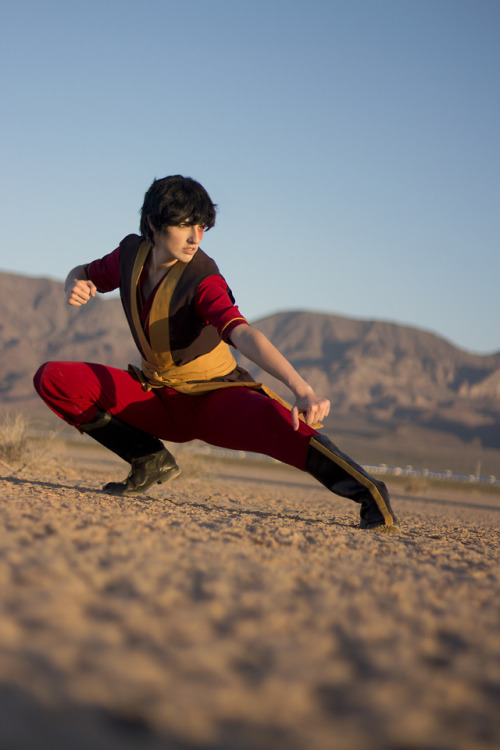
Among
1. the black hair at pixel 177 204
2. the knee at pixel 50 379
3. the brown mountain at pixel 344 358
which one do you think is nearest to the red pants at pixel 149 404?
the knee at pixel 50 379

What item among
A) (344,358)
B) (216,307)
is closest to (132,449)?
(216,307)

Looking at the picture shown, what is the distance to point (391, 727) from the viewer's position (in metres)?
1.04

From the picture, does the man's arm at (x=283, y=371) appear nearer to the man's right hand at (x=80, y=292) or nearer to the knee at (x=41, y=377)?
the man's right hand at (x=80, y=292)

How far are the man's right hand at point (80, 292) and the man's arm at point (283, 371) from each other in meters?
1.12

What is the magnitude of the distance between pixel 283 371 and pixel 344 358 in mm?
85842

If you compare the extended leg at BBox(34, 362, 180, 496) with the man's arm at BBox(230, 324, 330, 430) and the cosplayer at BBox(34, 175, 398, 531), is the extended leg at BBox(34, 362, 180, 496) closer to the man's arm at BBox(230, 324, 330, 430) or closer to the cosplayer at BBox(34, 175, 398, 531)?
the cosplayer at BBox(34, 175, 398, 531)

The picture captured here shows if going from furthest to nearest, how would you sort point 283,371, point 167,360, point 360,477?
point 167,360 → point 360,477 → point 283,371

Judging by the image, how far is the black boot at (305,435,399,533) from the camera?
3293 millimetres

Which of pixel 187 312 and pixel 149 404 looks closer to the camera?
pixel 187 312

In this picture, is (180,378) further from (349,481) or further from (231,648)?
(231,648)

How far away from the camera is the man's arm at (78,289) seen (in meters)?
3.99

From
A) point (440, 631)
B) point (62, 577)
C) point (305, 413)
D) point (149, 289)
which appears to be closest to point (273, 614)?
point (440, 631)

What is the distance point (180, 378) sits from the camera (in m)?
3.80

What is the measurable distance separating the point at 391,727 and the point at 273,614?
471 mm
